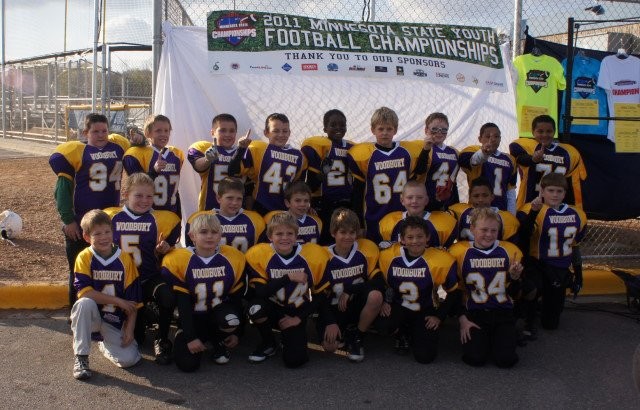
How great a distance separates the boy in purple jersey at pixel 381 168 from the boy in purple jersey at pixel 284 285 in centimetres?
77

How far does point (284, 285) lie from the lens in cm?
418

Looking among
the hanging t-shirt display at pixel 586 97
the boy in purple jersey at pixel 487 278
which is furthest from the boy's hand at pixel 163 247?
the hanging t-shirt display at pixel 586 97

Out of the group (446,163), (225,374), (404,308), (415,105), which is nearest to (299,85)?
(415,105)

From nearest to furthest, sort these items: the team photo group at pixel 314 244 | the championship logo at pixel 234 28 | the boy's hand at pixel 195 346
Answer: the boy's hand at pixel 195 346 < the team photo group at pixel 314 244 < the championship logo at pixel 234 28

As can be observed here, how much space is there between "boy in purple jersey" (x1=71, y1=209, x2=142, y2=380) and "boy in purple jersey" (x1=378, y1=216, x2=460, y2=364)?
1.64 metres

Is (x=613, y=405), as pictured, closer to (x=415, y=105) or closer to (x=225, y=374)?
(x=225, y=374)

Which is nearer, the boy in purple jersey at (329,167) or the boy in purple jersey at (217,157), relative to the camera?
the boy in purple jersey at (217,157)

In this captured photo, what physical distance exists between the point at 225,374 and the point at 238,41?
9.52 ft

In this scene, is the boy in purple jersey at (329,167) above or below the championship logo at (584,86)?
below

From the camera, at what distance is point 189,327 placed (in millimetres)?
3955

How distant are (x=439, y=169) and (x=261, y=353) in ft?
6.87

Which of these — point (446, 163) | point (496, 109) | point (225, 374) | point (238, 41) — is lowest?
point (225, 374)

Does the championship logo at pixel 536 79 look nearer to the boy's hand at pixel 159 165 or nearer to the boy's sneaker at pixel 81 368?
the boy's hand at pixel 159 165

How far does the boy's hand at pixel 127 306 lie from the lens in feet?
13.0
